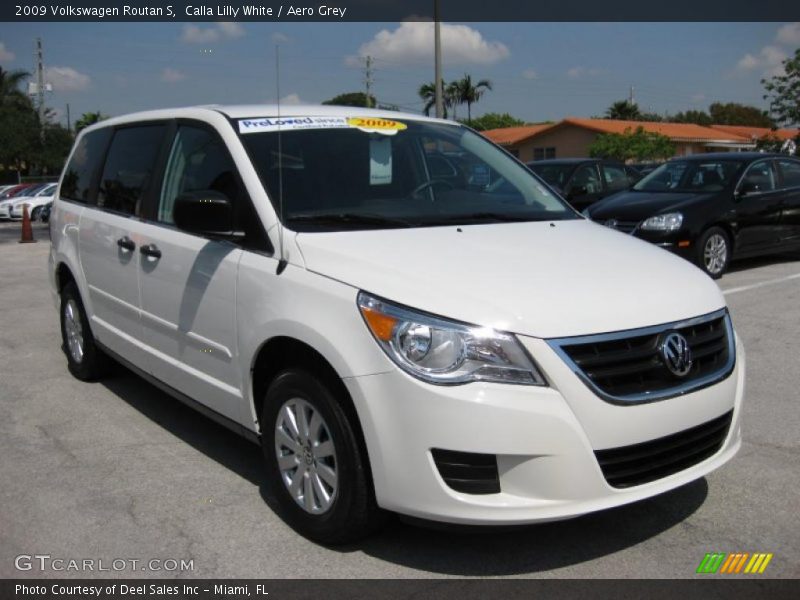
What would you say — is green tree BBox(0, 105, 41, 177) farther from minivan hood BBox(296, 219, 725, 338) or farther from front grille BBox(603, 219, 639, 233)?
minivan hood BBox(296, 219, 725, 338)

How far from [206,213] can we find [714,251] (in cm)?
800

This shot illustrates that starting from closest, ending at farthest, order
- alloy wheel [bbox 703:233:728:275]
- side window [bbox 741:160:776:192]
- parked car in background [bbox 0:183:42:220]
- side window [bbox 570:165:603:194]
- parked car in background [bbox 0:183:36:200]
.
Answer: alloy wheel [bbox 703:233:728:275]
side window [bbox 741:160:776:192]
side window [bbox 570:165:603:194]
parked car in background [bbox 0:183:42:220]
parked car in background [bbox 0:183:36:200]

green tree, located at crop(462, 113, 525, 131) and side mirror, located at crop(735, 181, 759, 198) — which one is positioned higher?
green tree, located at crop(462, 113, 525, 131)

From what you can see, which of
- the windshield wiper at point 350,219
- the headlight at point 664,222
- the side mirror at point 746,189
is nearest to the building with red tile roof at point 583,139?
the side mirror at point 746,189

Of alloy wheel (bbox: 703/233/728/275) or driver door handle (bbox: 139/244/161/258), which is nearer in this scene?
driver door handle (bbox: 139/244/161/258)

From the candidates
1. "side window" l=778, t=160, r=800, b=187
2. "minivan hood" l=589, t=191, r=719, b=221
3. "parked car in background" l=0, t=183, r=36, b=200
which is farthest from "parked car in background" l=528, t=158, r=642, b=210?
"parked car in background" l=0, t=183, r=36, b=200

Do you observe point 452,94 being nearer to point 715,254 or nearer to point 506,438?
point 715,254

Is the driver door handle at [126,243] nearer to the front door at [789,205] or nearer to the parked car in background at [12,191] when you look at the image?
the front door at [789,205]

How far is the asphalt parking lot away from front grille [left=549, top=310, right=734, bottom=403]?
0.71 meters

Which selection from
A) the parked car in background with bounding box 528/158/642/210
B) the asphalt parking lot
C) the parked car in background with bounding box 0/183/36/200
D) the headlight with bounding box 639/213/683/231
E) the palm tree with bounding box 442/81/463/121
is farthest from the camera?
the palm tree with bounding box 442/81/463/121

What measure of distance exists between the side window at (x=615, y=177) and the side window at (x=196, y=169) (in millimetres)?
10502

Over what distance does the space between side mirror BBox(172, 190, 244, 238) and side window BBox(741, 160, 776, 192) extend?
337 inches

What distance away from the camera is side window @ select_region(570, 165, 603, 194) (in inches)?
527

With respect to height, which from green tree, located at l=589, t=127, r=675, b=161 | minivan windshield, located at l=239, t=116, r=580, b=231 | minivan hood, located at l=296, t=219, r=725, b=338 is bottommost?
minivan hood, located at l=296, t=219, r=725, b=338
